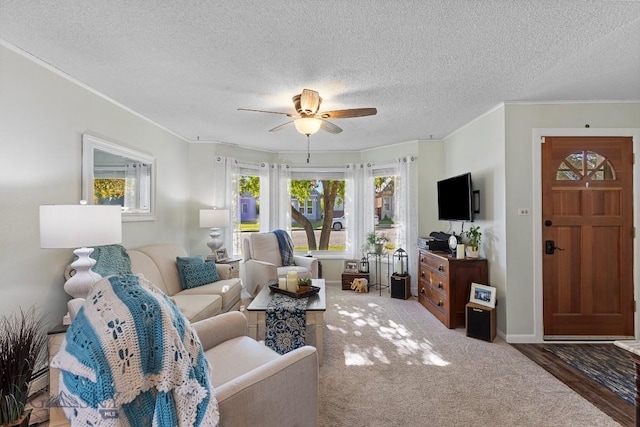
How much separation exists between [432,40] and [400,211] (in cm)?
339

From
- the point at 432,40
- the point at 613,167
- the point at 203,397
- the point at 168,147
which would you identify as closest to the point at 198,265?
the point at 168,147

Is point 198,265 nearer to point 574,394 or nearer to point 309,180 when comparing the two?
point 309,180

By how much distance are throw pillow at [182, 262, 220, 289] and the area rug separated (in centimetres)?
357

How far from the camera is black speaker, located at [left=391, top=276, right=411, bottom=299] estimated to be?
4.62m

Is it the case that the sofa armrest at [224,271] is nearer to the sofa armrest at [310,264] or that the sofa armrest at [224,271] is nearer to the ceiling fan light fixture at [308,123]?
the sofa armrest at [310,264]

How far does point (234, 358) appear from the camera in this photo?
5.61ft

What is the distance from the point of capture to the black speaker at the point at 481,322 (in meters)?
3.09

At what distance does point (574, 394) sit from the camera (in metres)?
2.20

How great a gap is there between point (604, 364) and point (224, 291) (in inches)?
140

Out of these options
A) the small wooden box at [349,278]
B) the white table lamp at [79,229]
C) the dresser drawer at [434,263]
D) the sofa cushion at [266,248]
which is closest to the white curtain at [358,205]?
the small wooden box at [349,278]

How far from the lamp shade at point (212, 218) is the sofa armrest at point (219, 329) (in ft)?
8.32

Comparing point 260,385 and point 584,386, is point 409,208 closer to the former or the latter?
point 584,386

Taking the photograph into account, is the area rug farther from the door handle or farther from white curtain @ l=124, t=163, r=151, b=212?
white curtain @ l=124, t=163, r=151, b=212

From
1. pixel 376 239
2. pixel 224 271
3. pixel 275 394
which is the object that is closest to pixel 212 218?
pixel 224 271
